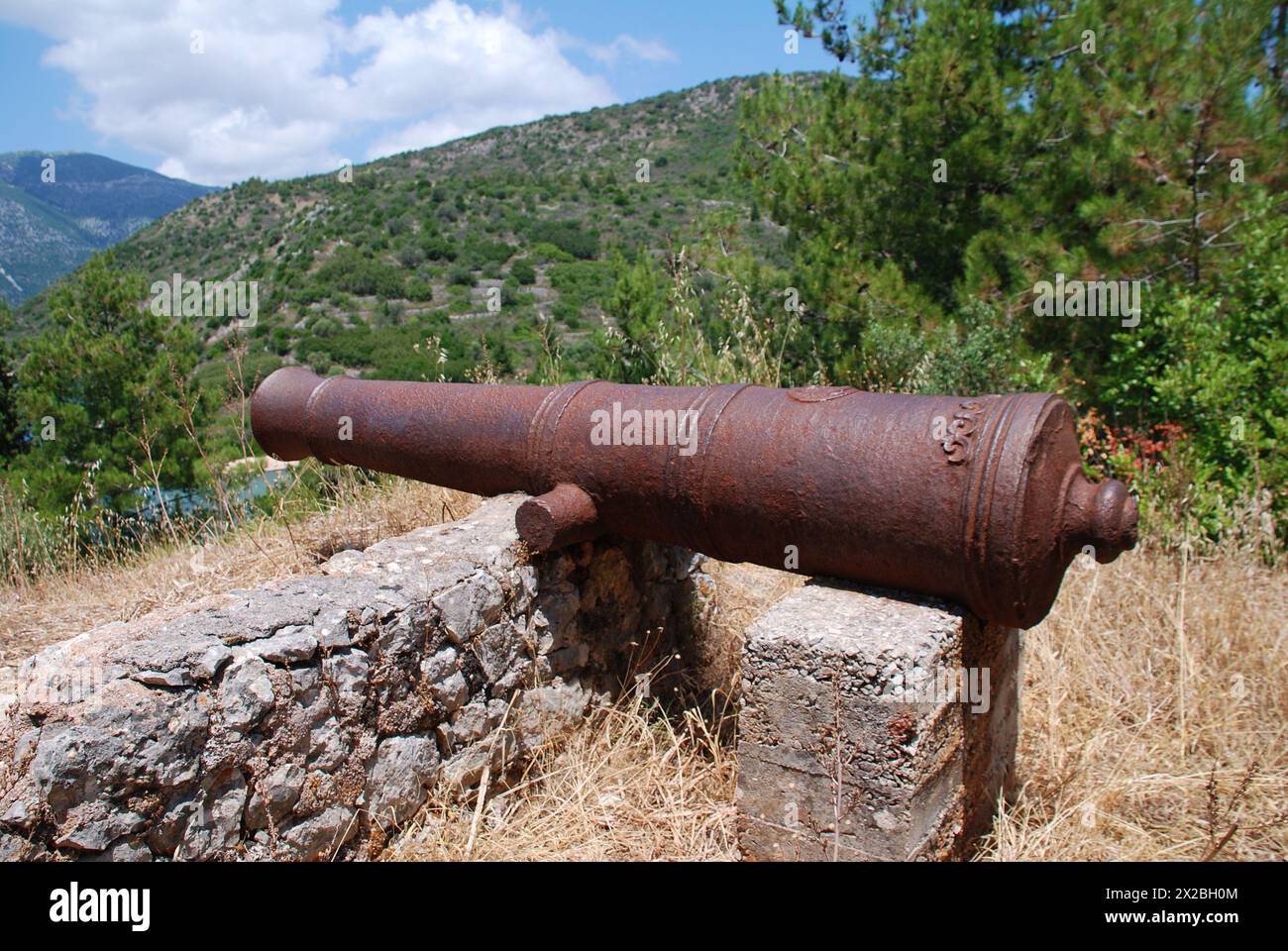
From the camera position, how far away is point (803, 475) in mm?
2217

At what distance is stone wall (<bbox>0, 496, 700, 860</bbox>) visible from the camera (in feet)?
5.51

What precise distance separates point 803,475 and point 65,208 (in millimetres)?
81031

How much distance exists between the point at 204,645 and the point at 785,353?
6.26m

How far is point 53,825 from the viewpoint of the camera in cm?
163

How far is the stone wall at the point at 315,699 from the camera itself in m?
1.68

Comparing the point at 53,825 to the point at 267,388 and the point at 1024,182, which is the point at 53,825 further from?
the point at 1024,182

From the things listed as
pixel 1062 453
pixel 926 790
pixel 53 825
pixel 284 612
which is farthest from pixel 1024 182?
pixel 53 825

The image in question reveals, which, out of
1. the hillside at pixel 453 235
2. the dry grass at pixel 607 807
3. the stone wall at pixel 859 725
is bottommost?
the dry grass at pixel 607 807

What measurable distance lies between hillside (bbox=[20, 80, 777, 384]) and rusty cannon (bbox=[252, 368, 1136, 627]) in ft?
28.3

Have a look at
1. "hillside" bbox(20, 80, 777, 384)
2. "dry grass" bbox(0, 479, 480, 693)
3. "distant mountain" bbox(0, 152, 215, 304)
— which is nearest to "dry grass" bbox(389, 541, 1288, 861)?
"dry grass" bbox(0, 479, 480, 693)

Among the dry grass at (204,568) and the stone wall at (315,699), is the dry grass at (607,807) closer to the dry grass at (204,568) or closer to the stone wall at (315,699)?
the stone wall at (315,699)

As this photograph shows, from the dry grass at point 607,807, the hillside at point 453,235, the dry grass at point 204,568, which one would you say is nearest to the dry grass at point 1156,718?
the dry grass at point 607,807

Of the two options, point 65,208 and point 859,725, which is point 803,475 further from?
point 65,208

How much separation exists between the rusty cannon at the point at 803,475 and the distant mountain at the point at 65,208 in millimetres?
5527
